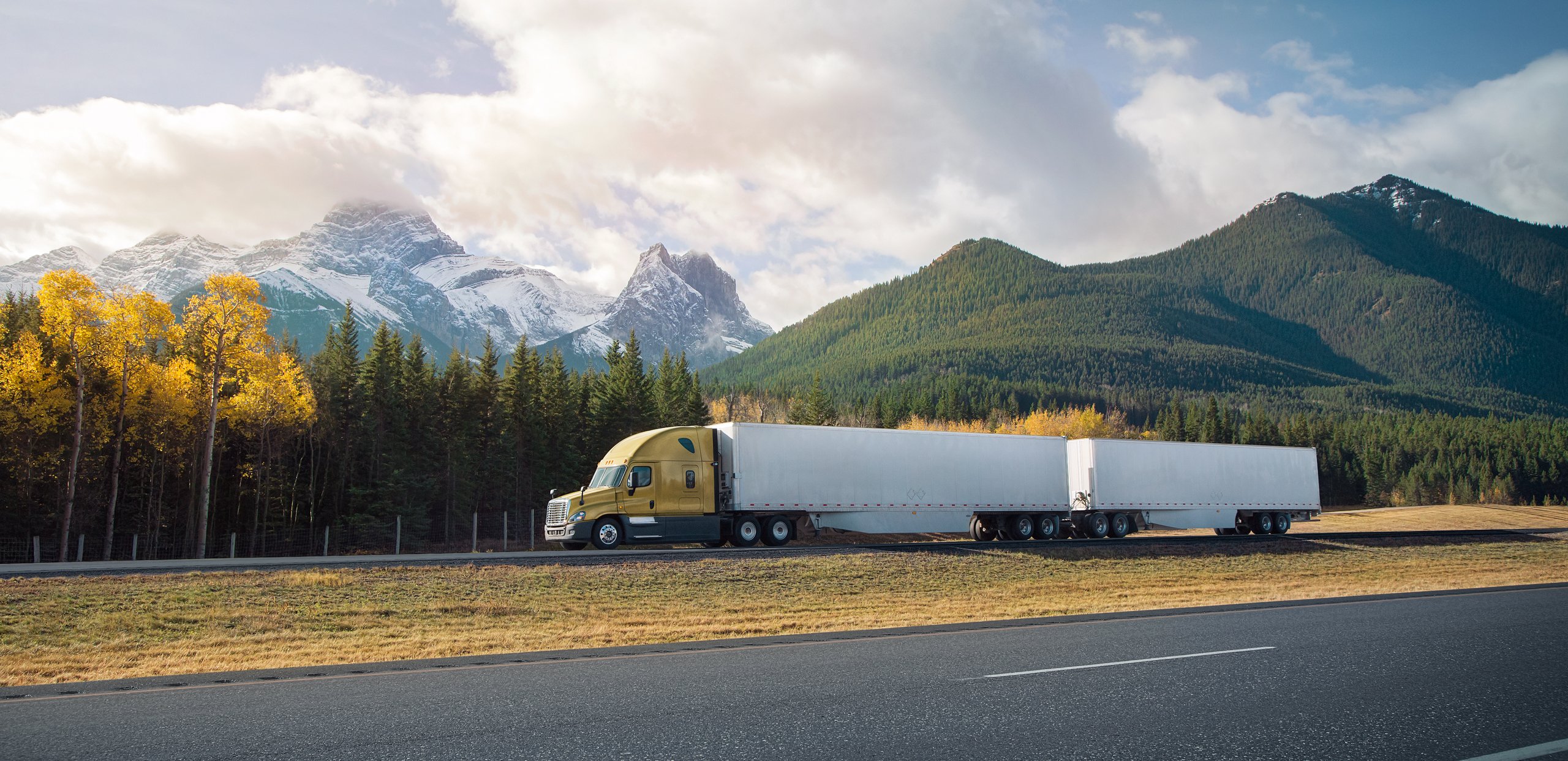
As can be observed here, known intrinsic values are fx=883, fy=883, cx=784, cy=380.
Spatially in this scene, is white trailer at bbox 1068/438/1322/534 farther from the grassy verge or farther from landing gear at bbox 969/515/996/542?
the grassy verge

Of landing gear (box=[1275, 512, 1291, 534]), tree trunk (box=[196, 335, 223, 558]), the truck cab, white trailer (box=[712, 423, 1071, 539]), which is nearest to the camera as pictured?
the truck cab

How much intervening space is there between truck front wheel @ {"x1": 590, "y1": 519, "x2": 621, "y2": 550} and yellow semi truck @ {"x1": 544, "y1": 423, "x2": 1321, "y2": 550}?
0.12ft

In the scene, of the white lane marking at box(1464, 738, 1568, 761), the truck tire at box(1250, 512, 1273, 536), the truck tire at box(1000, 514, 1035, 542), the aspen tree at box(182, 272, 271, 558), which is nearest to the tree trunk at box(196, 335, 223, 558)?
the aspen tree at box(182, 272, 271, 558)

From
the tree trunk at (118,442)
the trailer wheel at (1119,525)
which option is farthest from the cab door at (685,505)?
the tree trunk at (118,442)

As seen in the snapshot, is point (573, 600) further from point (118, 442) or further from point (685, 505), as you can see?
point (118, 442)

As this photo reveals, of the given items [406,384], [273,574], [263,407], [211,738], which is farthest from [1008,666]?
[406,384]

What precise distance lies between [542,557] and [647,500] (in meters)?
5.45

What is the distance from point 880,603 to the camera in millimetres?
18000

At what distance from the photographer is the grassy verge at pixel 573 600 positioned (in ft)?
40.4

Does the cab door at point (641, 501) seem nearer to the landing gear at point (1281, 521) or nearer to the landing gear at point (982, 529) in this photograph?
the landing gear at point (982, 529)

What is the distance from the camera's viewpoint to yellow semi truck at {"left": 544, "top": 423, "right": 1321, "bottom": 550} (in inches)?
1097

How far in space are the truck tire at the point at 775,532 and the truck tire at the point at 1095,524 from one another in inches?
507

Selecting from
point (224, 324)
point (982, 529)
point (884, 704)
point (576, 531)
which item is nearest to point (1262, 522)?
point (982, 529)

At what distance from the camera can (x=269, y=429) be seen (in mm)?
43188
